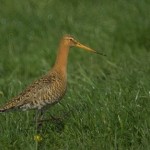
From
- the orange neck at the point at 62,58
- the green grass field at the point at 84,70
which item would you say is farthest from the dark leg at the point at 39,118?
the orange neck at the point at 62,58

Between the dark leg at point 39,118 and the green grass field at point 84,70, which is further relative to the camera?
the dark leg at point 39,118

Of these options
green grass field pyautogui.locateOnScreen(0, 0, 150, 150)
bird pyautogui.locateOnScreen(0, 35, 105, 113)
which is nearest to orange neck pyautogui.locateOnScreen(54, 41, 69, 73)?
bird pyautogui.locateOnScreen(0, 35, 105, 113)

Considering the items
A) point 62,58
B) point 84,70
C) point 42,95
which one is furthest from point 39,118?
point 84,70

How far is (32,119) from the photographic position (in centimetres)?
852

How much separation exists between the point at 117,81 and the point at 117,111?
1619mm

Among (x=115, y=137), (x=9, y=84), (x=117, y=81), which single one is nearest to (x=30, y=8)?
(x=9, y=84)

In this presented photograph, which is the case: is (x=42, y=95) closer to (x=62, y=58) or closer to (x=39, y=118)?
(x=39, y=118)

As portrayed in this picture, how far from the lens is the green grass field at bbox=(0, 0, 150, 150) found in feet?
25.3

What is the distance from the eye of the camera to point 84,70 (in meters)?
11.5

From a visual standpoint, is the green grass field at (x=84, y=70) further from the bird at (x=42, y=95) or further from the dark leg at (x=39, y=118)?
the bird at (x=42, y=95)

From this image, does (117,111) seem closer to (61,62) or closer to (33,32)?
(61,62)

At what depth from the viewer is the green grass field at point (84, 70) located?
7699mm

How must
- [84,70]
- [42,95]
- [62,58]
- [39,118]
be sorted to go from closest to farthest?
[42,95] → [39,118] → [62,58] → [84,70]

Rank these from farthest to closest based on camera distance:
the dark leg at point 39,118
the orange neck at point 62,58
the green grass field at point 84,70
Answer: the orange neck at point 62,58 → the dark leg at point 39,118 → the green grass field at point 84,70
